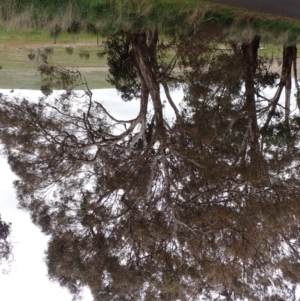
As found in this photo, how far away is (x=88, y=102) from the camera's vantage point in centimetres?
1184

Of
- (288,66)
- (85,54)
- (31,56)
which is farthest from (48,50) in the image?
(288,66)

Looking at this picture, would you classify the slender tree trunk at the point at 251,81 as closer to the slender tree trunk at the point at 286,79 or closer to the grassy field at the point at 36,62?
the grassy field at the point at 36,62

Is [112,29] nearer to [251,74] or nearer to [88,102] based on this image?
[88,102]

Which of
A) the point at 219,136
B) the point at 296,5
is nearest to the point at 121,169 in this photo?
the point at 219,136

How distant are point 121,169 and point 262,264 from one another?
14.7 feet

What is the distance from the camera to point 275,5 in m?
9.90

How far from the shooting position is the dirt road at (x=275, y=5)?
9.66 m

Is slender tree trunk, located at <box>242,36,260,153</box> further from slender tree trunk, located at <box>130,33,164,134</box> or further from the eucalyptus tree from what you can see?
slender tree trunk, located at <box>130,33,164,134</box>

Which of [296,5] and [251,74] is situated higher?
[296,5]

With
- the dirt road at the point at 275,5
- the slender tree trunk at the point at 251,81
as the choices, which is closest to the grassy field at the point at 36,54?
the dirt road at the point at 275,5

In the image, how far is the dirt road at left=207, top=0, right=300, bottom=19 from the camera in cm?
966

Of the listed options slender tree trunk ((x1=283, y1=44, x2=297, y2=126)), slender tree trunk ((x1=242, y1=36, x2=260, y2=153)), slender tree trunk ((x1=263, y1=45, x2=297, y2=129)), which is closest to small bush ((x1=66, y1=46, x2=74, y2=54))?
slender tree trunk ((x1=242, y1=36, x2=260, y2=153))

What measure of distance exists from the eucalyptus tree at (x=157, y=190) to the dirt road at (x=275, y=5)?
4.14ft

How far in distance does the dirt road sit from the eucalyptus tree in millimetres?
1263
